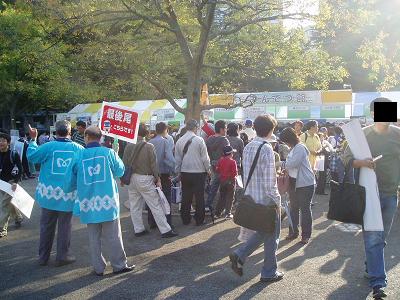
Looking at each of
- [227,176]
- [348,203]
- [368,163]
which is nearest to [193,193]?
[227,176]

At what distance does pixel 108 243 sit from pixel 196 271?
3.57 feet

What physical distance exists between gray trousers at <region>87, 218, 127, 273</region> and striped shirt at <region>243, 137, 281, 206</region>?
5.44 ft

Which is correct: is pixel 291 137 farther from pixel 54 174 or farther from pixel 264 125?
pixel 54 174

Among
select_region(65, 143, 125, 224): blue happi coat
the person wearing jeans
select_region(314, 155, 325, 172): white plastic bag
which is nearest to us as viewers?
select_region(65, 143, 125, 224): blue happi coat

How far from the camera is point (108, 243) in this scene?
202 inches

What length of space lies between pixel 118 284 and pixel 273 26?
7874 mm

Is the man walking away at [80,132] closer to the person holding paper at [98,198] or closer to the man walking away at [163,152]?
the man walking away at [163,152]

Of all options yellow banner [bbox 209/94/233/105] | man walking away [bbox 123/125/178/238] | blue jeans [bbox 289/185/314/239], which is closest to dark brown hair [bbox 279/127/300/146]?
blue jeans [bbox 289/185/314/239]

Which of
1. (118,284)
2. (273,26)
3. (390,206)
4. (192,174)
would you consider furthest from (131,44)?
(390,206)

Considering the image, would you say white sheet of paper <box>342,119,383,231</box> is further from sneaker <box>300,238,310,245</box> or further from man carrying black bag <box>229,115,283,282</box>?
sneaker <box>300,238,310,245</box>

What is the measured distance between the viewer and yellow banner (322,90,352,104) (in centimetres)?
1562

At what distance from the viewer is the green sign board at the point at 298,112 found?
16312 millimetres

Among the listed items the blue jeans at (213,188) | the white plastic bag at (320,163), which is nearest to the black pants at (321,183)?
the white plastic bag at (320,163)

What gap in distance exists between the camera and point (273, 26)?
10688 millimetres
